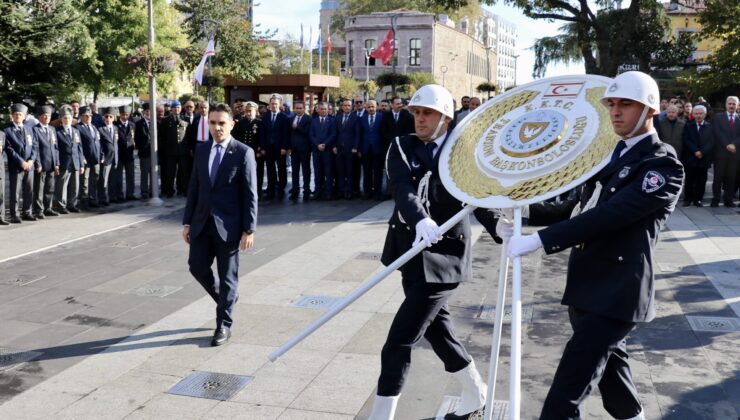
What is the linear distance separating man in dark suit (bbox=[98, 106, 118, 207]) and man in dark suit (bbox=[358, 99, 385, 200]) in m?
4.91

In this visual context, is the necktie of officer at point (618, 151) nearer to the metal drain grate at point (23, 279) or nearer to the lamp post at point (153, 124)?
the metal drain grate at point (23, 279)

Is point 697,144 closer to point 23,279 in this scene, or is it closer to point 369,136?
point 369,136

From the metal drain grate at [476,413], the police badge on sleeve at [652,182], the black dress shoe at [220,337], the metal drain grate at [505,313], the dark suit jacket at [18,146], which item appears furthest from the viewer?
the dark suit jacket at [18,146]

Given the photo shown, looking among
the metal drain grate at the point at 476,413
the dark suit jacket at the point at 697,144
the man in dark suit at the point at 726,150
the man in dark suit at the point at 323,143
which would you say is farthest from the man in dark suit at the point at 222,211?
the man in dark suit at the point at 726,150

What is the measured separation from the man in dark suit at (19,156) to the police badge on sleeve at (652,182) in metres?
11.2

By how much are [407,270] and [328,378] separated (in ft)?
4.73

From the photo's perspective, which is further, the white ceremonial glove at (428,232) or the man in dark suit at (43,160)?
the man in dark suit at (43,160)

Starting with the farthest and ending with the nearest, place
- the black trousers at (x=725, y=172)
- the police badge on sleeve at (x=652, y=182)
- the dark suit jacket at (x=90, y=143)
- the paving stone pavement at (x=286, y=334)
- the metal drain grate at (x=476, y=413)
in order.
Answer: the black trousers at (x=725, y=172), the dark suit jacket at (x=90, y=143), the paving stone pavement at (x=286, y=334), the metal drain grate at (x=476, y=413), the police badge on sleeve at (x=652, y=182)

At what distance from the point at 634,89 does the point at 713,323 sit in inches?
167

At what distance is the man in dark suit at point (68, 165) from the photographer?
42.5 ft

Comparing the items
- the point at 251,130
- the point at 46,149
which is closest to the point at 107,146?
the point at 46,149

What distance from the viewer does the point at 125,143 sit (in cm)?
1477

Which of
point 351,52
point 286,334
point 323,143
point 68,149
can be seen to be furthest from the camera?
point 351,52

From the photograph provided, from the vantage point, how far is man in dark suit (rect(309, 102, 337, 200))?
49.8ft
